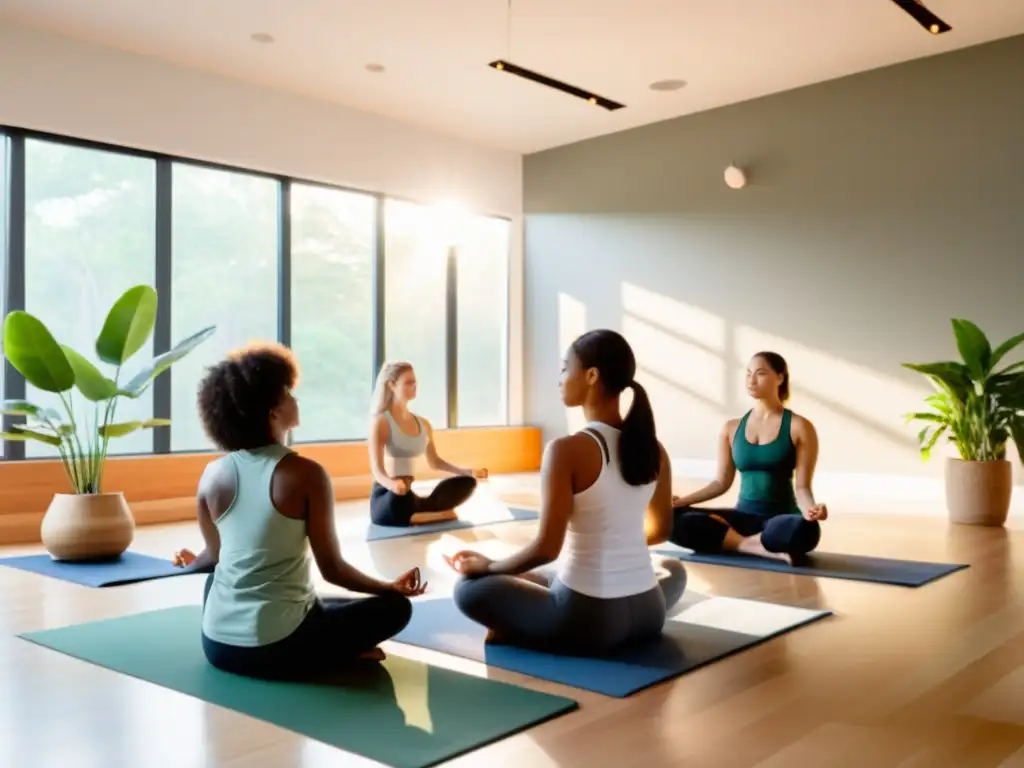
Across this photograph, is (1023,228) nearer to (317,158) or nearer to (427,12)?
(427,12)

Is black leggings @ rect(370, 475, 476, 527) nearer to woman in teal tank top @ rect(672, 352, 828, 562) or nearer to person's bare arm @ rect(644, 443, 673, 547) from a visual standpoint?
woman in teal tank top @ rect(672, 352, 828, 562)

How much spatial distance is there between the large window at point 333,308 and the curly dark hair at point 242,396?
15.5 feet

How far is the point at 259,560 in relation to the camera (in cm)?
227

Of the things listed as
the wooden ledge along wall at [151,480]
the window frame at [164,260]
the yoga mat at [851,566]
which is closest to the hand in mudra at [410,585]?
the yoga mat at [851,566]

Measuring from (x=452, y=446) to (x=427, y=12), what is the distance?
350 cm

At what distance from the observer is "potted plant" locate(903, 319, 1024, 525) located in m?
5.30

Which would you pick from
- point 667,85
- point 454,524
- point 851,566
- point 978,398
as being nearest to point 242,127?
point 667,85

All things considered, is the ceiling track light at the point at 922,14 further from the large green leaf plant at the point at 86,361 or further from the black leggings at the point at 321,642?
the black leggings at the point at 321,642

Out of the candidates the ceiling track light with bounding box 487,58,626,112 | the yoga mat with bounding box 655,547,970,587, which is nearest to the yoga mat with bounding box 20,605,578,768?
the yoga mat with bounding box 655,547,970,587

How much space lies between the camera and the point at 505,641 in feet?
8.79

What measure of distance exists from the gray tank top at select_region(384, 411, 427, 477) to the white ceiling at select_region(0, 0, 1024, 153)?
90.9 inches

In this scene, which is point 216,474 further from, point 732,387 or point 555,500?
point 732,387

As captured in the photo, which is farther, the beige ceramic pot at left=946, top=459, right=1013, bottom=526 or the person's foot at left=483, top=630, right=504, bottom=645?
the beige ceramic pot at left=946, top=459, right=1013, bottom=526

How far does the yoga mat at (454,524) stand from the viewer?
4970 mm
